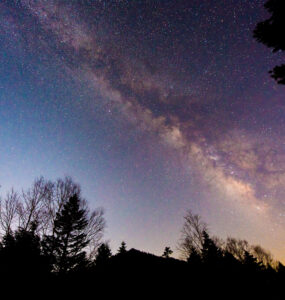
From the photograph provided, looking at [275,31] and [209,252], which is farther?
[209,252]

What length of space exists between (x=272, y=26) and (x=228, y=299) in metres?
12.8

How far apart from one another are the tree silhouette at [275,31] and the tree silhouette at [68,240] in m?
21.0

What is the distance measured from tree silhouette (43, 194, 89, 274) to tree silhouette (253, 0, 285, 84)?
2104 cm

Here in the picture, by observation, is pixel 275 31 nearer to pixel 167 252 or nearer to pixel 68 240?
pixel 68 240

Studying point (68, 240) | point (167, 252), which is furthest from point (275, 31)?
point (167, 252)

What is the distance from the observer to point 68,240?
19.0m

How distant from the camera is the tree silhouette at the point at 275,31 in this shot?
462 centimetres

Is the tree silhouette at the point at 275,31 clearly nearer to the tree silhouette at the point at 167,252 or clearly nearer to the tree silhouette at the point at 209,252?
the tree silhouette at the point at 209,252

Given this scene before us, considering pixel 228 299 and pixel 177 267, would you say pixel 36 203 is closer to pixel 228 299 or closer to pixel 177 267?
pixel 177 267

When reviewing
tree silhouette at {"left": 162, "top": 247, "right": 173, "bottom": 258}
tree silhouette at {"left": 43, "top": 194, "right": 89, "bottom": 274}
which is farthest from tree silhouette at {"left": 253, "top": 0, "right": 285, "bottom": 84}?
tree silhouette at {"left": 162, "top": 247, "right": 173, "bottom": 258}

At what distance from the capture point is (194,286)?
33.9 ft

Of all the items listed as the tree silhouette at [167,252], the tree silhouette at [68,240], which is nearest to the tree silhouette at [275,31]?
the tree silhouette at [68,240]

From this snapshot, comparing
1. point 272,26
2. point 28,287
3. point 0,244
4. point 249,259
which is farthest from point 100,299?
point 249,259

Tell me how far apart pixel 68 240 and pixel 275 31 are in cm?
2260
